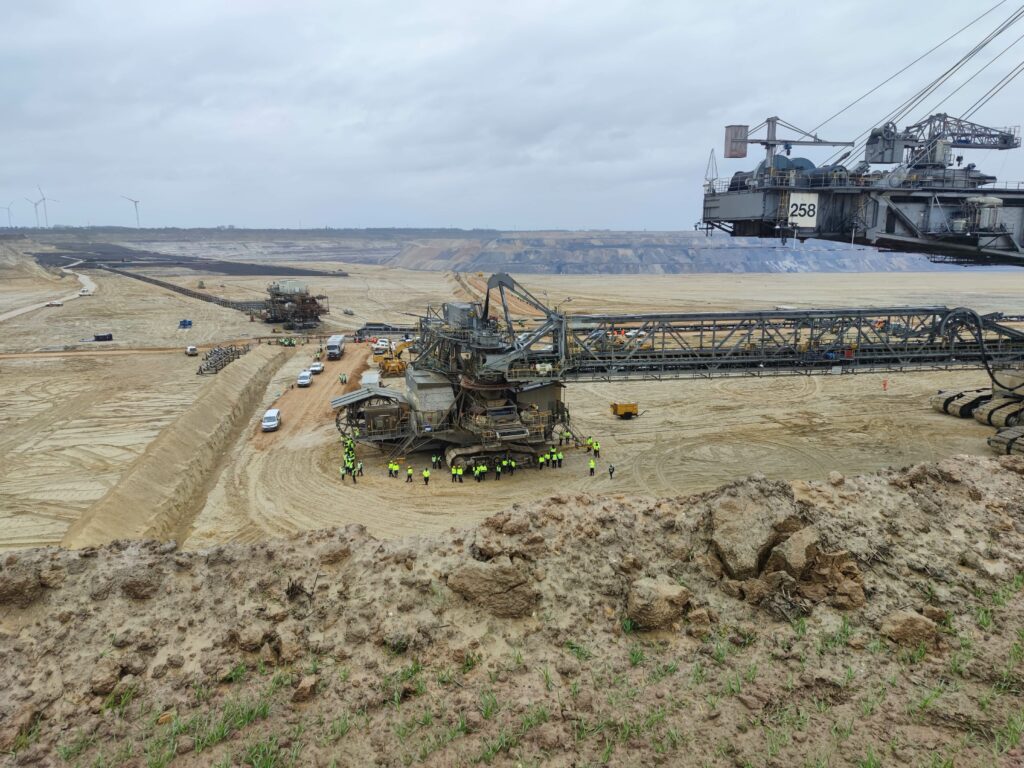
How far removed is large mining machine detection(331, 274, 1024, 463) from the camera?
27.6 metres

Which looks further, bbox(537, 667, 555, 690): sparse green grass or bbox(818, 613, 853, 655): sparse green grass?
bbox(818, 613, 853, 655): sparse green grass

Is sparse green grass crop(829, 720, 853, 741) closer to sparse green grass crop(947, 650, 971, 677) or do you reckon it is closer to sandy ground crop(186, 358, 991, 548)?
sparse green grass crop(947, 650, 971, 677)

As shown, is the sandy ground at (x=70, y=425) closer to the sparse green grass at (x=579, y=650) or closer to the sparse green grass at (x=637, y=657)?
the sparse green grass at (x=579, y=650)

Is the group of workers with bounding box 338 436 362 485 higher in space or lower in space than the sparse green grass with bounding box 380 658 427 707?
lower

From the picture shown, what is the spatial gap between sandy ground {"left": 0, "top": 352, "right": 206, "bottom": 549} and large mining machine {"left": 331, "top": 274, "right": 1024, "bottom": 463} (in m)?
11.3

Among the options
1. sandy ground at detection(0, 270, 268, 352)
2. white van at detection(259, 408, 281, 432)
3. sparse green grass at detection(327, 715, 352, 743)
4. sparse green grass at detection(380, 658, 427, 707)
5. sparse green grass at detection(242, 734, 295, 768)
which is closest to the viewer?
sparse green grass at detection(242, 734, 295, 768)

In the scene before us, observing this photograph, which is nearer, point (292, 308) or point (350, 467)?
point (350, 467)

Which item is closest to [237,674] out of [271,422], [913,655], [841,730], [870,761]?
[841,730]

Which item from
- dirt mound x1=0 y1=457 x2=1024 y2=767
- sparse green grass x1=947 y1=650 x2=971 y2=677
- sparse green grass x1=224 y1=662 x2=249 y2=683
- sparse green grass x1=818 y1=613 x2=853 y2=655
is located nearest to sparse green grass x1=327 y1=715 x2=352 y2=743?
dirt mound x1=0 y1=457 x2=1024 y2=767

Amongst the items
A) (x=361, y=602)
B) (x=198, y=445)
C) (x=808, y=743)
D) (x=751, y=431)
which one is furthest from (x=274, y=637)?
(x=751, y=431)

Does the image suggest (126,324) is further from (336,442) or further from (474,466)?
(474,466)

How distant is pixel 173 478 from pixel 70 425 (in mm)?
11061

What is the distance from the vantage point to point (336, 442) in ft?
104

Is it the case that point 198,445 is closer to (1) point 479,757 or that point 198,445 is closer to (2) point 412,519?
(2) point 412,519
